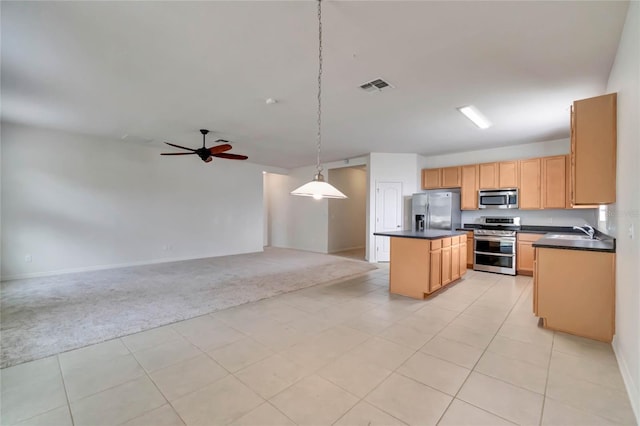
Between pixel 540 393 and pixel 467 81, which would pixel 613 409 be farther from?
pixel 467 81

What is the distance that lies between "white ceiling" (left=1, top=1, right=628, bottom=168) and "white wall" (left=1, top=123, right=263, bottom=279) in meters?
0.93

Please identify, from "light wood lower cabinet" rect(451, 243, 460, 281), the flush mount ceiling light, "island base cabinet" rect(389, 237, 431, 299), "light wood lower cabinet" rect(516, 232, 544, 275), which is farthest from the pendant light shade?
"light wood lower cabinet" rect(516, 232, 544, 275)

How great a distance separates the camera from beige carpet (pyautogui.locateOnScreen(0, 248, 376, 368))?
110 inches

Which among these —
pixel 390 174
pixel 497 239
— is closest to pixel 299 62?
pixel 390 174

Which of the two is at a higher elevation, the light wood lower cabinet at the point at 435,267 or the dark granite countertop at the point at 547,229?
the dark granite countertop at the point at 547,229

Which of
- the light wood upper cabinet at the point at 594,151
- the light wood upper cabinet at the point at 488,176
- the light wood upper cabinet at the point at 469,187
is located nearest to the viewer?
the light wood upper cabinet at the point at 594,151

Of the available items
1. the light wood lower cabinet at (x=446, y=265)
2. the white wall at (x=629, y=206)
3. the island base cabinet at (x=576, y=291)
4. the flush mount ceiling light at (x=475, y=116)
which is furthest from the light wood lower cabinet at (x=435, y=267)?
the flush mount ceiling light at (x=475, y=116)

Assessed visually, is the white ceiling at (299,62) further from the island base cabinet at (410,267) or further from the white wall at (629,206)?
the island base cabinet at (410,267)

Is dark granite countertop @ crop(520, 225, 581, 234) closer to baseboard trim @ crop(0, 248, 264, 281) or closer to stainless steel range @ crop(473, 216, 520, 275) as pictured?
stainless steel range @ crop(473, 216, 520, 275)

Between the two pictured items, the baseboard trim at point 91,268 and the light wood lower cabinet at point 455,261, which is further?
the baseboard trim at point 91,268

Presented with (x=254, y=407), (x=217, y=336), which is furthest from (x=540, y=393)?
(x=217, y=336)

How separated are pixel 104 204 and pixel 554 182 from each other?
930cm

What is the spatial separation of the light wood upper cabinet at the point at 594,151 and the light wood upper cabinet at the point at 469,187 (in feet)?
12.1

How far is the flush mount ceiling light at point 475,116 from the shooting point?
4.04 m
